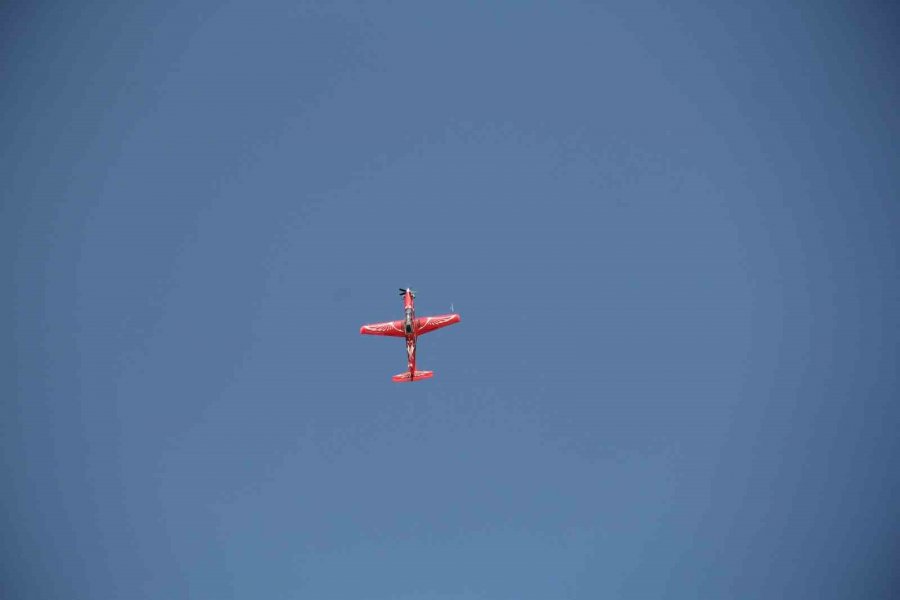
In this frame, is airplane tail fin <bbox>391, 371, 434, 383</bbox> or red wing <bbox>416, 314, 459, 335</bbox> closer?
red wing <bbox>416, 314, 459, 335</bbox>

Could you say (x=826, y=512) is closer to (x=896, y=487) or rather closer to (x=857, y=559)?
(x=857, y=559)

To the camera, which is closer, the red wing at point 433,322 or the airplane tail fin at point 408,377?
the red wing at point 433,322

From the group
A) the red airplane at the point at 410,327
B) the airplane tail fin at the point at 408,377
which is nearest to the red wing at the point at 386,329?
the red airplane at the point at 410,327

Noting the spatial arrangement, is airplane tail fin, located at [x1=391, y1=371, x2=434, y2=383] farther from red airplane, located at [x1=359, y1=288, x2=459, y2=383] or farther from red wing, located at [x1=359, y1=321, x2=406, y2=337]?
red wing, located at [x1=359, y1=321, x2=406, y2=337]

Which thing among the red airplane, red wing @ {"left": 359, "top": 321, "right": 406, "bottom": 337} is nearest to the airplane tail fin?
the red airplane

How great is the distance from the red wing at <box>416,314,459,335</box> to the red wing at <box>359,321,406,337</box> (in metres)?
2.04

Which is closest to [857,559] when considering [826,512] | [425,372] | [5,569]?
[826,512]

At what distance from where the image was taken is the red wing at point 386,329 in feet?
189

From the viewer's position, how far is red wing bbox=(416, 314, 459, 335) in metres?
57.0

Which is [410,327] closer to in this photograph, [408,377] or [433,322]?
[433,322]

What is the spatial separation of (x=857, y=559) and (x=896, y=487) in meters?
18.1

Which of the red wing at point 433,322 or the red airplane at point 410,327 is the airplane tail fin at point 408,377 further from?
the red wing at point 433,322

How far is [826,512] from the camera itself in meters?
102

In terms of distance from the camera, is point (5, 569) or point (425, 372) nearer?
point (425, 372)
